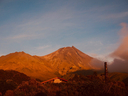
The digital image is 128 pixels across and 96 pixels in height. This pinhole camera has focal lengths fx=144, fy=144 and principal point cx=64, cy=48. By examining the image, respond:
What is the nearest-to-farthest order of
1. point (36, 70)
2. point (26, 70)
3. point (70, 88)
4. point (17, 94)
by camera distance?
1. point (17, 94)
2. point (70, 88)
3. point (26, 70)
4. point (36, 70)

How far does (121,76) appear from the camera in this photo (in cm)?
15700

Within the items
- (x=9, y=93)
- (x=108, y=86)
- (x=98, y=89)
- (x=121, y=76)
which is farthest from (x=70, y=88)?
(x=121, y=76)

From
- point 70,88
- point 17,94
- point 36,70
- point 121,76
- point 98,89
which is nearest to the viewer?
point 17,94

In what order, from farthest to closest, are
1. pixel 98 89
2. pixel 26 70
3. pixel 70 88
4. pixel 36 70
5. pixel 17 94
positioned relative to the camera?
pixel 36 70 → pixel 26 70 → pixel 70 88 → pixel 98 89 → pixel 17 94

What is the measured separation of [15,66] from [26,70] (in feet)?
46.7

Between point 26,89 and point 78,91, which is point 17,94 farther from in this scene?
point 78,91

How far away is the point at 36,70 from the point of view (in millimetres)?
182625

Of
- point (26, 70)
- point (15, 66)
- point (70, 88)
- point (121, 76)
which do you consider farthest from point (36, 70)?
point (70, 88)

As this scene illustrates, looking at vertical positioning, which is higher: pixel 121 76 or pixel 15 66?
pixel 15 66

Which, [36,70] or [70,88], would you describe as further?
[36,70]

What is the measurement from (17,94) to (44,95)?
410cm

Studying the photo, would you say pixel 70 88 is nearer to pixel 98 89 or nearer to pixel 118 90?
pixel 98 89

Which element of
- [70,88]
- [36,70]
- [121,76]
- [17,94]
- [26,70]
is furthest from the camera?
[36,70]

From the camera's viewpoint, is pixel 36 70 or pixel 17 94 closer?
pixel 17 94
